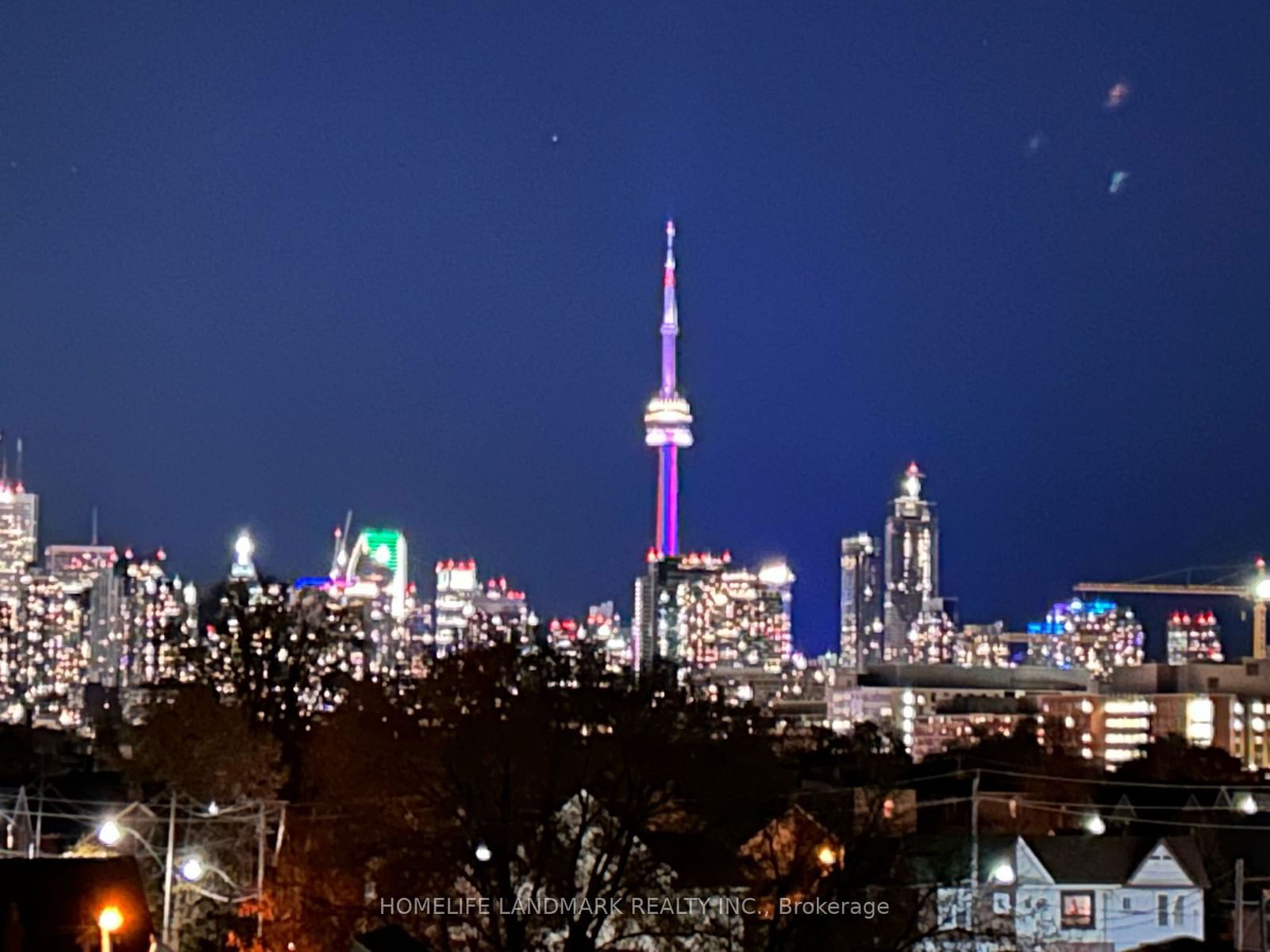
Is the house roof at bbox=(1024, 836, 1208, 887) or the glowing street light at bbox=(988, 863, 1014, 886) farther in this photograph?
the house roof at bbox=(1024, 836, 1208, 887)

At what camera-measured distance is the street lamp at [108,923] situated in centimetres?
3078

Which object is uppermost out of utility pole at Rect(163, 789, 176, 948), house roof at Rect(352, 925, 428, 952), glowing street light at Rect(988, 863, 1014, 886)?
glowing street light at Rect(988, 863, 1014, 886)

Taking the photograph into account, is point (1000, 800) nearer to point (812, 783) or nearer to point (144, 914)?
point (812, 783)

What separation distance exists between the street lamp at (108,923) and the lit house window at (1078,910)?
2157 centimetres

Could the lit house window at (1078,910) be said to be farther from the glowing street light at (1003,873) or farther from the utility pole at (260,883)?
the utility pole at (260,883)

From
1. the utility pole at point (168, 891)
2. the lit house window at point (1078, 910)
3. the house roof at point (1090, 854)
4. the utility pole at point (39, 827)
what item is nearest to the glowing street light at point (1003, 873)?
the house roof at point (1090, 854)

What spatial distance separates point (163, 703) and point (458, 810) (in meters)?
26.0

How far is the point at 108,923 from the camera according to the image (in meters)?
30.8

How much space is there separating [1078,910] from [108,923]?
73.9 feet

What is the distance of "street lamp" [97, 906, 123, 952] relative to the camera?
30781 mm

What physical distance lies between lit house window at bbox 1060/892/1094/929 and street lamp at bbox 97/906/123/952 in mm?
21570

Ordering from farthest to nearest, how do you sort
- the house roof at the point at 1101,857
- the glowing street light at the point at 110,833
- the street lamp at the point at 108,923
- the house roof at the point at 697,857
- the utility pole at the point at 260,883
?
the house roof at the point at 1101,857
the glowing street light at the point at 110,833
the utility pole at the point at 260,883
the house roof at the point at 697,857
the street lamp at the point at 108,923

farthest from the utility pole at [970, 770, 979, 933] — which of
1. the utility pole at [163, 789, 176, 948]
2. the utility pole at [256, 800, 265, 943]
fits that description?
the utility pole at [163, 789, 176, 948]

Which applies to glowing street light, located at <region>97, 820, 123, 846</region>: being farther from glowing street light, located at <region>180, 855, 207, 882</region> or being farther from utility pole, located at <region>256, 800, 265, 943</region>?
utility pole, located at <region>256, 800, 265, 943</region>
